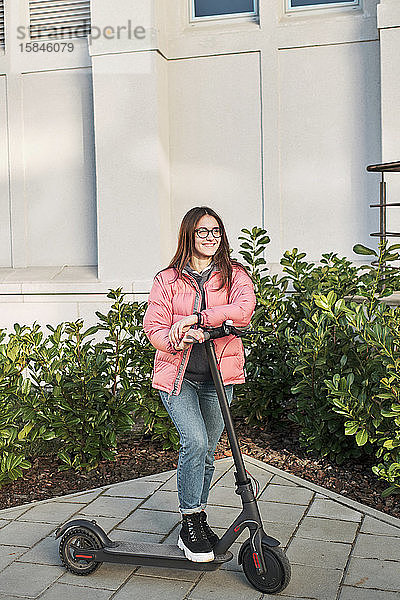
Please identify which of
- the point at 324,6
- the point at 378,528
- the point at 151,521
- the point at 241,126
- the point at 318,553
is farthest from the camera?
the point at 241,126

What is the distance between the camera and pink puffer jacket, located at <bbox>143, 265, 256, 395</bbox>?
348cm

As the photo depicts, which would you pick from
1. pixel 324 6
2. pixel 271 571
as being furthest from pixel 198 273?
pixel 324 6

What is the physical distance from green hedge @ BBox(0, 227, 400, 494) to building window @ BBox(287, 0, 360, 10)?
3.06 m

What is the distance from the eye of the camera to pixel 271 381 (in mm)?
5719

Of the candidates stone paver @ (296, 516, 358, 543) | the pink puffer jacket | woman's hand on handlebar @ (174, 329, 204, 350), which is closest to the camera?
woman's hand on handlebar @ (174, 329, 204, 350)

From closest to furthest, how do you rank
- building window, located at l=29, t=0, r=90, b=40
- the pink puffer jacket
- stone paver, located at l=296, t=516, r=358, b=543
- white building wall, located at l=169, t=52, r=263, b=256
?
the pink puffer jacket < stone paver, located at l=296, t=516, r=358, b=543 < white building wall, located at l=169, t=52, r=263, b=256 < building window, located at l=29, t=0, r=90, b=40

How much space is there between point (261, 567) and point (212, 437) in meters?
0.65

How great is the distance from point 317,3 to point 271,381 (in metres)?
4.10

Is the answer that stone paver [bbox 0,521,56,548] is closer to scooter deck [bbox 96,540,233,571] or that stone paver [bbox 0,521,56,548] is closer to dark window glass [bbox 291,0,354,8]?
scooter deck [bbox 96,540,233,571]

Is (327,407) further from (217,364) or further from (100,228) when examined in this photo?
(100,228)

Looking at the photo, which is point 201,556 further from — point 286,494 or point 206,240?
point 206,240

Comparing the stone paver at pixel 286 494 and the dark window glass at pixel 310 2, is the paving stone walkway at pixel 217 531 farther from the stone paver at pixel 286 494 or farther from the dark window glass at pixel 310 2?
the dark window glass at pixel 310 2

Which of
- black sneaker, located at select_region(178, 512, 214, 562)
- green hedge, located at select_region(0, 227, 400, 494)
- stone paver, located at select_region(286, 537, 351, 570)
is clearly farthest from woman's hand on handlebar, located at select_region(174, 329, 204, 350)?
green hedge, located at select_region(0, 227, 400, 494)

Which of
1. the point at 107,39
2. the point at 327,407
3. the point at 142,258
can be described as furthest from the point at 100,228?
the point at 327,407
